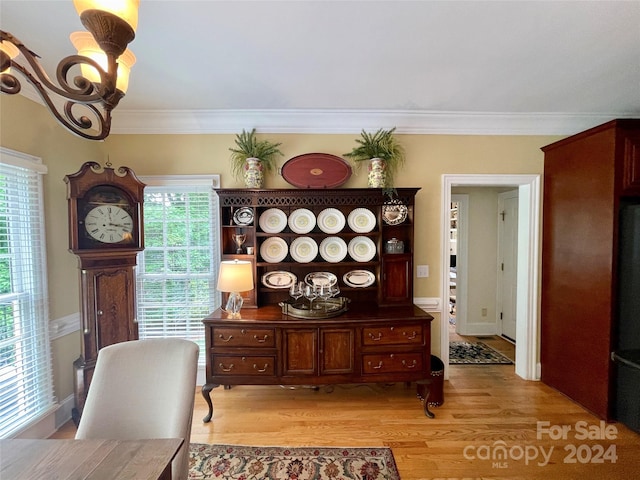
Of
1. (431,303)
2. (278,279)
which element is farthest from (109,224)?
(431,303)

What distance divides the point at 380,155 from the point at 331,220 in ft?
2.50

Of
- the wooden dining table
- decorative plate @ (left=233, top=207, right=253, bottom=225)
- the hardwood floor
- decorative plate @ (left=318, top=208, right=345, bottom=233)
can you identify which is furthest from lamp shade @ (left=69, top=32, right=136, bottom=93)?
the hardwood floor

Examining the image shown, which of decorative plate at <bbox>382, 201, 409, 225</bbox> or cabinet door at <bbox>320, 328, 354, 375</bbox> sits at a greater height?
decorative plate at <bbox>382, 201, 409, 225</bbox>

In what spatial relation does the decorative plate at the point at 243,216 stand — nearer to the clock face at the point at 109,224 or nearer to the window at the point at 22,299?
the clock face at the point at 109,224

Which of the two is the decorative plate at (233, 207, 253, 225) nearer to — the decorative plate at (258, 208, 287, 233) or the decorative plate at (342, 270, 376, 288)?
the decorative plate at (258, 208, 287, 233)

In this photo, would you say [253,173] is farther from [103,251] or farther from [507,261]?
[507,261]

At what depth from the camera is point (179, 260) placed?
2.78m

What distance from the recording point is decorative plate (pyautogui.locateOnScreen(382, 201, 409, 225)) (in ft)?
8.75

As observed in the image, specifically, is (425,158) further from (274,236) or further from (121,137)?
(121,137)

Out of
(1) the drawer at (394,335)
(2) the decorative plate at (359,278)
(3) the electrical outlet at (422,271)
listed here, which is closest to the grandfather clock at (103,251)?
(2) the decorative plate at (359,278)

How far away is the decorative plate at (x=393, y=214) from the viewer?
105 inches

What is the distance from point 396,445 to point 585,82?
3.05 meters

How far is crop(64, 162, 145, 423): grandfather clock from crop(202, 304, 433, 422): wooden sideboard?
30.0 inches

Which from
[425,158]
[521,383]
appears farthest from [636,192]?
[521,383]
